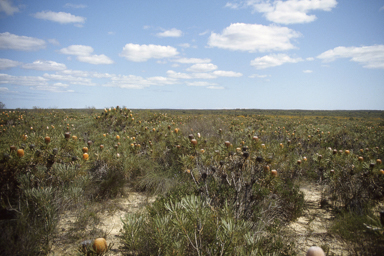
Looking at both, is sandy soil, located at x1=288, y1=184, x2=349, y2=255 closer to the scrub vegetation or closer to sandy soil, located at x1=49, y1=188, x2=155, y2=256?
the scrub vegetation

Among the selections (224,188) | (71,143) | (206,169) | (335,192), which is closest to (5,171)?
(71,143)

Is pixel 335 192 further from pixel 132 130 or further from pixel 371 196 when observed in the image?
pixel 132 130

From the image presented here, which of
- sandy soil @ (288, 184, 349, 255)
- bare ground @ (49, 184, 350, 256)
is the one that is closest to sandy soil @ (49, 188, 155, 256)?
bare ground @ (49, 184, 350, 256)

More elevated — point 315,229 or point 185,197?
point 185,197

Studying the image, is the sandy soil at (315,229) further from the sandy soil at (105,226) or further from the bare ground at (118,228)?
the sandy soil at (105,226)

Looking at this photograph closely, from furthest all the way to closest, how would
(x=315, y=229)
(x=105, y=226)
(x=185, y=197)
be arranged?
(x=315, y=229) < (x=105, y=226) < (x=185, y=197)

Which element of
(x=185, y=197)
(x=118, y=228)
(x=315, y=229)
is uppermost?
(x=185, y=197)

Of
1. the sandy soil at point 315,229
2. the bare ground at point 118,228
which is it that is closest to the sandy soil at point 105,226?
the bare ground at point 118,228

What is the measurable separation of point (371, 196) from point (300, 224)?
4.39 ft

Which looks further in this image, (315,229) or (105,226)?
(315,229)

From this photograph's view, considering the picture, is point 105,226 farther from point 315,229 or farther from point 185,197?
point 315,229

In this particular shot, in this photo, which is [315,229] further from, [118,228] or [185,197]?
[118,228]

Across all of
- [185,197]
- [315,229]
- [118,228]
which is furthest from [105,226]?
[315,229]

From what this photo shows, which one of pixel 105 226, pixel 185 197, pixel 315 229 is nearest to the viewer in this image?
pixel 185 197
